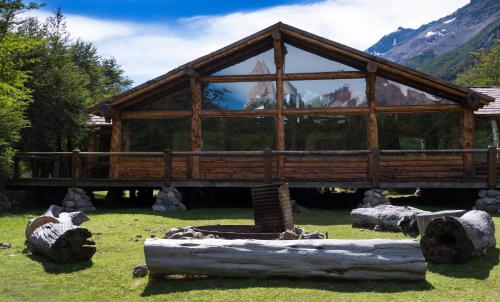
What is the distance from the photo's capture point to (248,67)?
1873 cm

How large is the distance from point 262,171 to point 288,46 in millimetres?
4490

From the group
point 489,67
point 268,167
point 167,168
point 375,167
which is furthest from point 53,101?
point 489,67

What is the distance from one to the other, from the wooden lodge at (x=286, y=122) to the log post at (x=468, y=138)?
0.03 m

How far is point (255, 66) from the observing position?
1869 centimetres

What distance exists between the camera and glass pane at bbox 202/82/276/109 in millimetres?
18406

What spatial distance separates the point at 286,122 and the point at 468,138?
593 cm

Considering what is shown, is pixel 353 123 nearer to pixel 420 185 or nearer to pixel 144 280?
pixel 420 185

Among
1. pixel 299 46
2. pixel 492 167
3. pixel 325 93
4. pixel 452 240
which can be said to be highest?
pixel 299 46

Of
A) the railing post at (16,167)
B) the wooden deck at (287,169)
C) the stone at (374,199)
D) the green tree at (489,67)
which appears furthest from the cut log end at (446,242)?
the green tree at (489,67)

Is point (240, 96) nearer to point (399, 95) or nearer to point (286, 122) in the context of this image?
point (286, 122)

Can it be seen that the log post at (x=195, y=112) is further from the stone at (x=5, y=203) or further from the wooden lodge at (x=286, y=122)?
the stone at (x=5, y=203)

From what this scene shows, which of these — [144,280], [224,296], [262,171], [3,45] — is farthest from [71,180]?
[224,296]

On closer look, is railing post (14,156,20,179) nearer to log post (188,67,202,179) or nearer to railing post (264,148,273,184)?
log post (188,67,202,179)

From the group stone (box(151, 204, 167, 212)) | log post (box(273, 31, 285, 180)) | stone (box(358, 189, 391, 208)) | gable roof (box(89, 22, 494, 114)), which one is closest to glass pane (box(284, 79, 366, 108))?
log post (box(273, 31, 285, 180))
